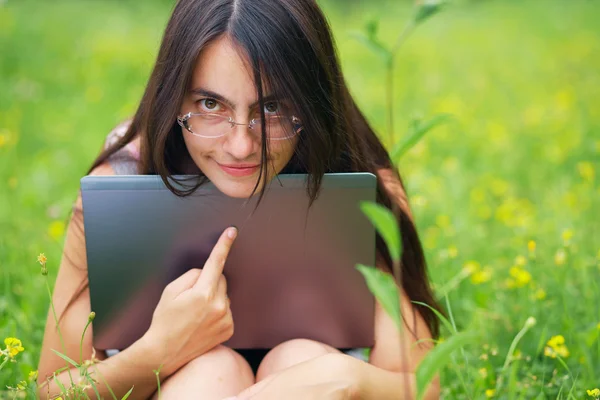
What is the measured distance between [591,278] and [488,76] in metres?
2.51

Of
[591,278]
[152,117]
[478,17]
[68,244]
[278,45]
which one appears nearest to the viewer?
[278,45]

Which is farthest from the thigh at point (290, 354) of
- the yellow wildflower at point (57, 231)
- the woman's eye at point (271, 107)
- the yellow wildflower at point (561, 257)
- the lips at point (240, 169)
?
the yellow wildflower at point (57, 231)

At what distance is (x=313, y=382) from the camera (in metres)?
1.36

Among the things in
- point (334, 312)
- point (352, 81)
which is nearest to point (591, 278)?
point (334, 312)

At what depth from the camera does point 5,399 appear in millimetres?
1618

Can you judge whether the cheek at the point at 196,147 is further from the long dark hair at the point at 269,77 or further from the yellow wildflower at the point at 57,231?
the yellow wildflower at the point at 57,231

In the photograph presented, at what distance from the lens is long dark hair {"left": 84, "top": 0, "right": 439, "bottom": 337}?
52.6 inches

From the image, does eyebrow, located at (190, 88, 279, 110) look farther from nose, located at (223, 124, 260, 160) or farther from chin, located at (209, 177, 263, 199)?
chin, located at (209, 177, 263, 199)

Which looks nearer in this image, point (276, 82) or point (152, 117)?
point (276, 82)

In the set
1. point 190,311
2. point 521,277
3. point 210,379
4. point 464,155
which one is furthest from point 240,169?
point 464,155

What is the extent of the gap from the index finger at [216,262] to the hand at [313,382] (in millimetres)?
207

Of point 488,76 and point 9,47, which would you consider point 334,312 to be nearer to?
point 488,76

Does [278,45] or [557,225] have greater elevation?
[278,45]

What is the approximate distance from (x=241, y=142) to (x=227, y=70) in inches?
4.9
